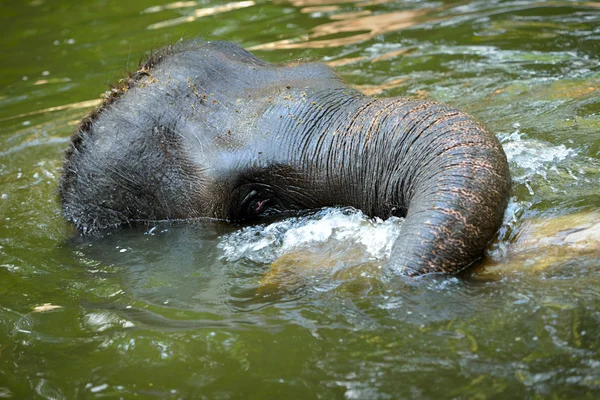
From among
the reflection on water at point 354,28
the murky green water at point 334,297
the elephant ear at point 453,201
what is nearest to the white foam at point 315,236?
the murky green water at point 334,297

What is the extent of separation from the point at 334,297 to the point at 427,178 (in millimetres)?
799

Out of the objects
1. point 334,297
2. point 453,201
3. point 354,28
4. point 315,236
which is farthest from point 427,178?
point 354,28

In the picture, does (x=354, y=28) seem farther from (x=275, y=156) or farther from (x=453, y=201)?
(x=453, y=201)

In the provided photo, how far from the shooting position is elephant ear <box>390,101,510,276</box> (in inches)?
146

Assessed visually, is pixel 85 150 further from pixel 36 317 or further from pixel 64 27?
pixel 64 27

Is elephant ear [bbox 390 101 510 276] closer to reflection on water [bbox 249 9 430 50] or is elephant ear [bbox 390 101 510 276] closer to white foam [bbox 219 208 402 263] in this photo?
white foam [bbox 219 208 402 263]

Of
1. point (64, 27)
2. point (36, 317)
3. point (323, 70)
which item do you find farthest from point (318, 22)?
point (36, 317)

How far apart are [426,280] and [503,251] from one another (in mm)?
482

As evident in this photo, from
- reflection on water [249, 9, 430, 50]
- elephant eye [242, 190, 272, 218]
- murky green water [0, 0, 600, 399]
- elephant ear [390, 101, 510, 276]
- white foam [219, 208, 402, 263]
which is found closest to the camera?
murky green water [0, 0, 600, 399]

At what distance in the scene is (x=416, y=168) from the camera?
416 cm

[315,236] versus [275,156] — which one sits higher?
[275,156]

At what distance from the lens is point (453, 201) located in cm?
372

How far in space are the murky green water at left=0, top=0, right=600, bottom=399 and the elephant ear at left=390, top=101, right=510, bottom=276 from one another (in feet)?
0.42

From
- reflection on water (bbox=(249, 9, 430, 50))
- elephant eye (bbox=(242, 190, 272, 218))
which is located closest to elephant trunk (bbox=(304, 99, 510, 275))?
elephant eye (bbox=(242, 190, 272, 218))
